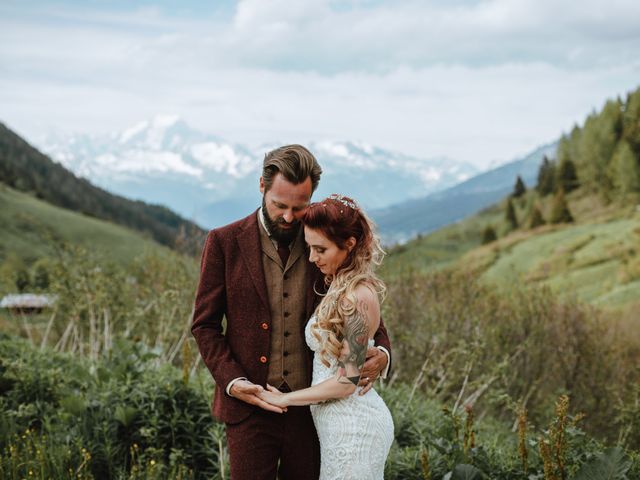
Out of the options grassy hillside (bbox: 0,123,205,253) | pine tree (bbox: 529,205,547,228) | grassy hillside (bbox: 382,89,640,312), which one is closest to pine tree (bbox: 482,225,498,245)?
grassy hillside (bbox: 382,89,640,312)

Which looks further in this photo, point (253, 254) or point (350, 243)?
point (253, 254)

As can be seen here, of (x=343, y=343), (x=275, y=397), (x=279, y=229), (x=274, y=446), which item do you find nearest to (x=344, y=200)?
(x=279, y=229)

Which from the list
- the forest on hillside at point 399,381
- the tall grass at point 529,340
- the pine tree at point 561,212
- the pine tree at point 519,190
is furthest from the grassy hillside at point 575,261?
the pine tree at point 519,190

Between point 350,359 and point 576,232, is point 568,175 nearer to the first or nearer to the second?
point 576,232

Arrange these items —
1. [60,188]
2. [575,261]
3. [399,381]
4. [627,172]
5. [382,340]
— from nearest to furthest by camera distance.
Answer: [382,340] < [399,381] < [575,261] < [627,172] < [60,188]

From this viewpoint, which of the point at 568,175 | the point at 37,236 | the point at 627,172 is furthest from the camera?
the point at 568,175

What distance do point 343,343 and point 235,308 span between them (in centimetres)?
60

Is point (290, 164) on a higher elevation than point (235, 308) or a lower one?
higher

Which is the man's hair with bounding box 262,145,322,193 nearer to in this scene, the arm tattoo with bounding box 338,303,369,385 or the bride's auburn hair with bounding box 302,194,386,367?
the bride's auburn hair with bounding box 302,194,386,367

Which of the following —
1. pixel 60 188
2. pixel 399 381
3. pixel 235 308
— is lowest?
pixel 399 381

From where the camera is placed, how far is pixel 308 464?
3252 millimetres

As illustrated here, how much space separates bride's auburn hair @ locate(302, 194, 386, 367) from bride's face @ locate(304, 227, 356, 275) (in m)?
0.02

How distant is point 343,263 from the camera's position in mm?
3039

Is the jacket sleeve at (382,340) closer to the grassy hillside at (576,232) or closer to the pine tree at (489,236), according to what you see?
the grassy hillside at (576,232)
